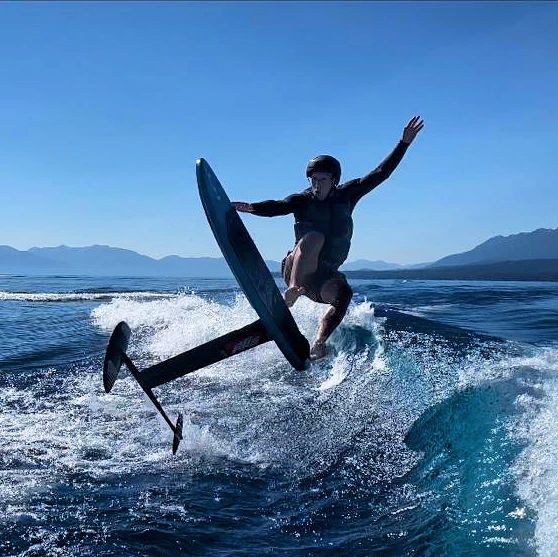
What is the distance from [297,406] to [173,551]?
441 cm

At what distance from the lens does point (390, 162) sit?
21.5ft

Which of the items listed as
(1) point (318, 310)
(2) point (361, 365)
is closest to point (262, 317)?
(2) point (361, 365)

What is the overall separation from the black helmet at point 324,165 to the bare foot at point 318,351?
2.06 metres

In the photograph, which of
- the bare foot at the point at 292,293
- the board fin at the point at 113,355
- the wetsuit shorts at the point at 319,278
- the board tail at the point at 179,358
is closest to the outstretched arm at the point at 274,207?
the wetsuit shorts at the point at 319,278

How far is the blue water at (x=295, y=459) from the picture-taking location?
4.73 metres

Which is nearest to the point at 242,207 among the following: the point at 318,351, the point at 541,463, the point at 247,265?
the point at 247,265

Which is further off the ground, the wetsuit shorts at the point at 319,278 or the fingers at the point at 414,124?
the fingers at the point at 414,124

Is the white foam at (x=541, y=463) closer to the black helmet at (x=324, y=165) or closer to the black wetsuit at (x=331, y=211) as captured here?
the black wetsuit at (x=331, y=211)

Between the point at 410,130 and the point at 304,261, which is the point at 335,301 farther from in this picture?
the point at 410,130

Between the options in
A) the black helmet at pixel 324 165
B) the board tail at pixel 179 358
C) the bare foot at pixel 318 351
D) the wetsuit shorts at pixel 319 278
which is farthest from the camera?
the wetsuit shorts at pixel 319 278

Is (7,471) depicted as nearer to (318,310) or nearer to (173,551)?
(173,551)

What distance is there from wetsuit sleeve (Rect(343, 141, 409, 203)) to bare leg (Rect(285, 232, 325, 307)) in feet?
2.39

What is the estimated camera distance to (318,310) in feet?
57.9

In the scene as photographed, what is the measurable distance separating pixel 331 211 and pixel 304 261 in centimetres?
70
